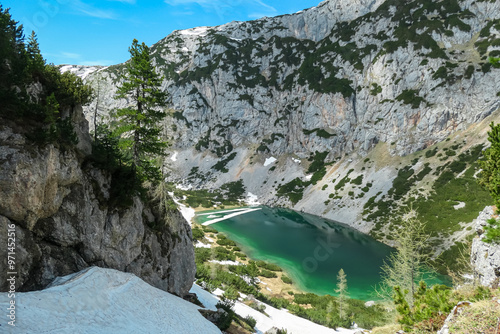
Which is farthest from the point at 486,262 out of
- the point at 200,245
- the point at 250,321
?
the point at 200,245

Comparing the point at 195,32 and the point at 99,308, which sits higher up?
the point at 195,32

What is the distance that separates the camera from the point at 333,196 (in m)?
78.6

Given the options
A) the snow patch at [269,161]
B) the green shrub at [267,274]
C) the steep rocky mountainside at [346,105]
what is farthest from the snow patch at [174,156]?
the green shrub at [267,274]

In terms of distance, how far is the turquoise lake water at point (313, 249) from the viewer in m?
37.7

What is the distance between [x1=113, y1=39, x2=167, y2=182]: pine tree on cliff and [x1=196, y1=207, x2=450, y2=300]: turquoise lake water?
30.9m

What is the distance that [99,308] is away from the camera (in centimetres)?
823

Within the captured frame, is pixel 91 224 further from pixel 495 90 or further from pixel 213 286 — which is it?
pixel 495 90

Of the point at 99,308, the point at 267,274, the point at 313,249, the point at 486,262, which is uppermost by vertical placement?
the point at 99,308

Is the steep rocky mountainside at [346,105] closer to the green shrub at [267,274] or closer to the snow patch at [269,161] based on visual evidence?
the snow patch at [269,161]

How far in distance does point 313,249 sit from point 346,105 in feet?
262

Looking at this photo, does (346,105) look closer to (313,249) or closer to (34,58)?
(313,249)

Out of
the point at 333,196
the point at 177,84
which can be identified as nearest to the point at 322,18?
the point at 177,84

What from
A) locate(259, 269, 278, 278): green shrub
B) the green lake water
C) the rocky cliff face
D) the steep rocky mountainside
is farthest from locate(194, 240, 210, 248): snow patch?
the rocky cliff face

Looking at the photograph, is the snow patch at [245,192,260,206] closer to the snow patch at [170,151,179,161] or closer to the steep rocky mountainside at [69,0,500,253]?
the steep rocky mountainside at [69,0,500,253]
